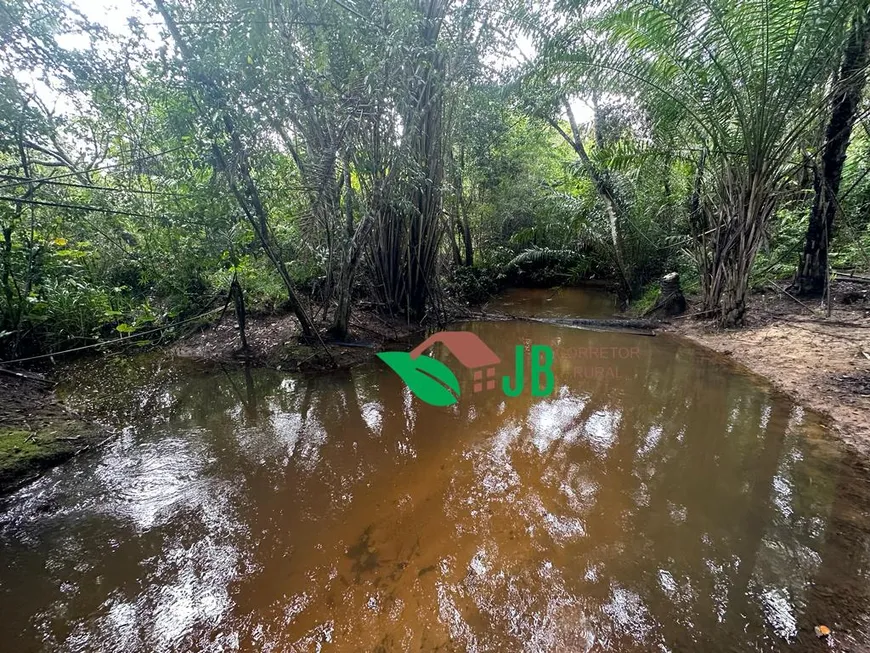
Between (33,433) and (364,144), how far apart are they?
3.84 meters

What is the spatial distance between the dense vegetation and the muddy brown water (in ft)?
6.17

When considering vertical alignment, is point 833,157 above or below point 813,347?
above

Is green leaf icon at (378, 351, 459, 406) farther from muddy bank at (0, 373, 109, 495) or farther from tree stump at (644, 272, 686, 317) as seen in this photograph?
tree stump at (644, 272, 686, 317)

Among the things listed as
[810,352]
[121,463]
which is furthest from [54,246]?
[810,352]

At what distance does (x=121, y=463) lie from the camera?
2414mm

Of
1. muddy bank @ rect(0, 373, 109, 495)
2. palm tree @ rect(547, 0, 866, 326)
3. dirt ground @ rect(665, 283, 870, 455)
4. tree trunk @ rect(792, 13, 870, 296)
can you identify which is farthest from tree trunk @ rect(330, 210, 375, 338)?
tree trunk @ rect(792, 13, 870, 296)

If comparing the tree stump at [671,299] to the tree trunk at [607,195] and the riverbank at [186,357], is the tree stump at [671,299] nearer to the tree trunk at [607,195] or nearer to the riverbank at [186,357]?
the tree trunk at [607,195]

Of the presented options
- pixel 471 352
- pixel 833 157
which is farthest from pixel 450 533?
pixel 833 157

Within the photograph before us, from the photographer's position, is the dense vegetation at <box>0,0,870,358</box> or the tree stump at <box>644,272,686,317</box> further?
the tree stump at <box>644,272,686,317</box>

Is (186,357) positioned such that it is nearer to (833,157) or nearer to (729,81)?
(729,81)

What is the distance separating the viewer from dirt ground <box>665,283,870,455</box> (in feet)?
9.07

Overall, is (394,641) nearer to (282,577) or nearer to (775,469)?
(282,577)

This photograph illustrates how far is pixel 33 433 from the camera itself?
254 cm

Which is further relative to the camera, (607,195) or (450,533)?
(607,195)
